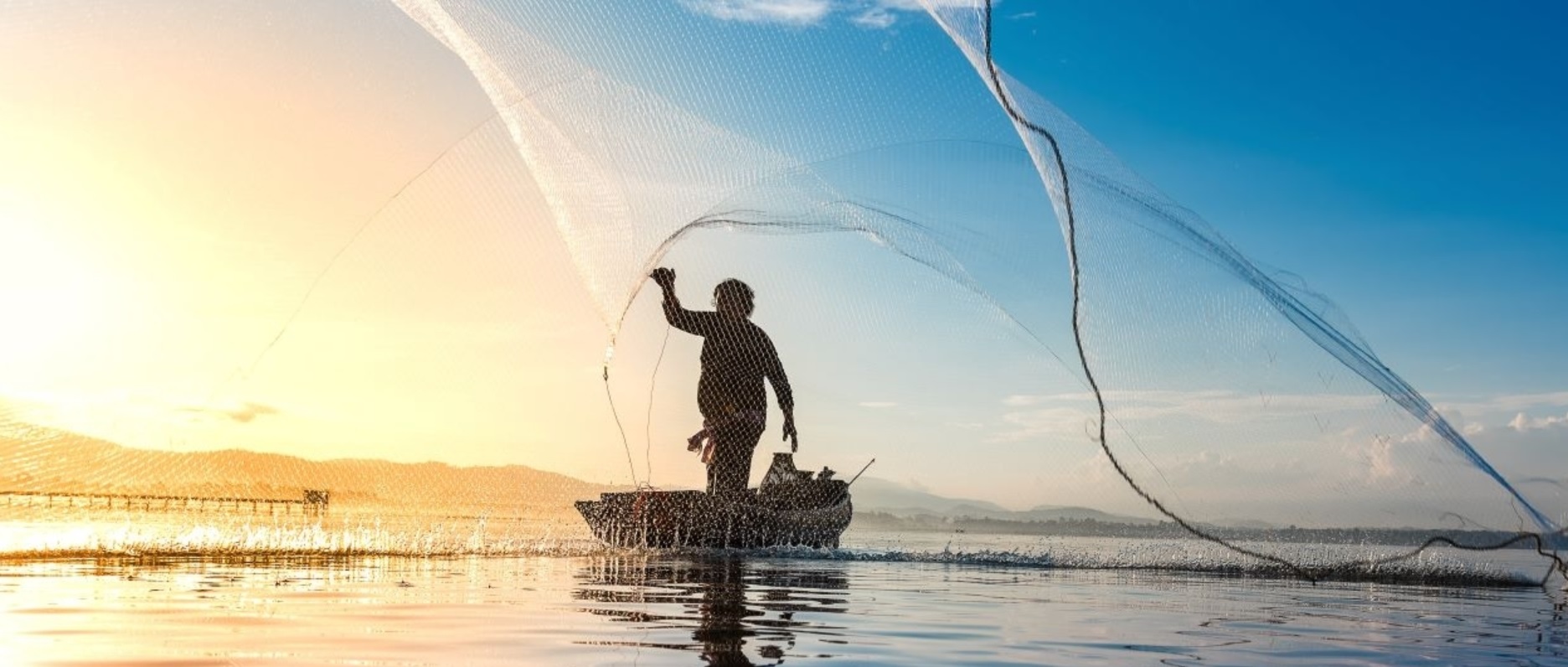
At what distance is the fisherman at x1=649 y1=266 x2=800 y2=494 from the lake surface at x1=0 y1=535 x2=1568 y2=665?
4.59m

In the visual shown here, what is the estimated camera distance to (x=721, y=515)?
886 inches

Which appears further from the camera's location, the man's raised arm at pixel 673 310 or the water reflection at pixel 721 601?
the man's raised arm at pixel 673 310

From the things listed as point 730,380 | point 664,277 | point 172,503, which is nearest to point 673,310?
point 664,277

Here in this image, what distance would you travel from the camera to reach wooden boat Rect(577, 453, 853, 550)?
2228 cm

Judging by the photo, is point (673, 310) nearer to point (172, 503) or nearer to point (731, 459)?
point (731, 459)

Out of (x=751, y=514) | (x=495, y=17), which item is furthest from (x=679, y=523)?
(x=495, y=17)

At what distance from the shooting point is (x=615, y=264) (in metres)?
19.8

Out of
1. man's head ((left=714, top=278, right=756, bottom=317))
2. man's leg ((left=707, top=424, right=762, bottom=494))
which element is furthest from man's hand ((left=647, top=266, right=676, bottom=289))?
man's leg ((left=707, top=424, right=762, bottom=494))

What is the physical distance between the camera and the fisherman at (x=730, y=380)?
2196cm

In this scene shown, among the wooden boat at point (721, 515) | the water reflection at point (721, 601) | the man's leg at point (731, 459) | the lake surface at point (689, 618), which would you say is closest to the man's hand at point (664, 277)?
the man's leg at point (731, 459)

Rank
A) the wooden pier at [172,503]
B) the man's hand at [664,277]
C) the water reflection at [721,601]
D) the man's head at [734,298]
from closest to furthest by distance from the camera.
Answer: the water reflection at [721,601] < the man's hand at [664,277] < the man's head at [734,298] < the wooden pier at [172,503]

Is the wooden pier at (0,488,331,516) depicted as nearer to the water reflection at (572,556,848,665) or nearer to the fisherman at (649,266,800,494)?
the fisherman at (649,266,800,494)

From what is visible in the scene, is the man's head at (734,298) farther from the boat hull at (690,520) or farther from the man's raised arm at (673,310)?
the boat hull at (690,520)

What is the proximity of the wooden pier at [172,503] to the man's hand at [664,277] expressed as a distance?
41.8 m
